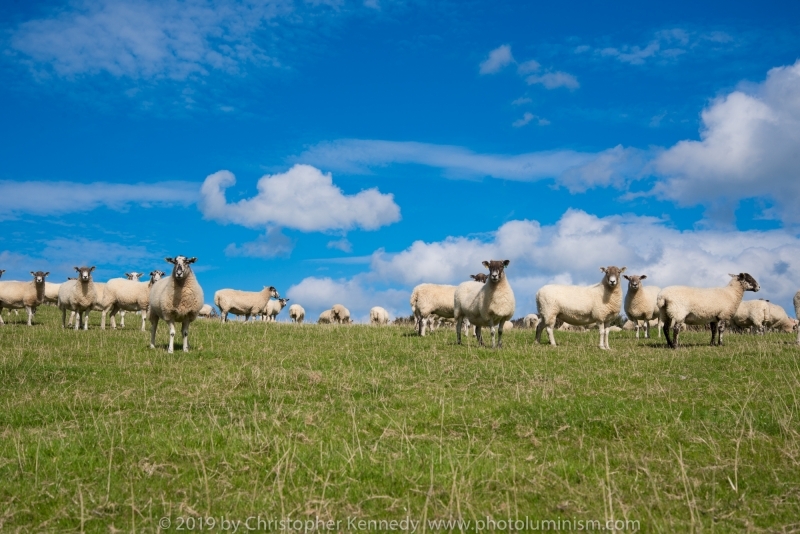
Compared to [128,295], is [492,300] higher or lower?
lower

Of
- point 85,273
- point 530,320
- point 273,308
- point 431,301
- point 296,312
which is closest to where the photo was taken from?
point 85,273

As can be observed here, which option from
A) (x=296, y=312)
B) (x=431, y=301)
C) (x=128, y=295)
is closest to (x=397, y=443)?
(x=431, y=301)

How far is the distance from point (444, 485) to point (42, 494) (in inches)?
200

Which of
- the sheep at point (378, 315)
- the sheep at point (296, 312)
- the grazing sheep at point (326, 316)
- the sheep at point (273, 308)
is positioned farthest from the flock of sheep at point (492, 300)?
the sheep at point (296, 312)

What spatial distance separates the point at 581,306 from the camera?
78.6 ft

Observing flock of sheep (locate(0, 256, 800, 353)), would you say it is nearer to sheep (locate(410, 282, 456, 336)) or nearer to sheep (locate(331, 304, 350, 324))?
sheep (locate(410, 282, 456, 336))

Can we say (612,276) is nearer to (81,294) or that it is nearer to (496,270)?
(496,270)

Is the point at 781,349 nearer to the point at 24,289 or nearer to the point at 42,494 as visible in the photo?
the point at 42,494

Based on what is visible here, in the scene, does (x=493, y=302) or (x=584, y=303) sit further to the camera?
(x=584, y=303)

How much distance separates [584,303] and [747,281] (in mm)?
7809

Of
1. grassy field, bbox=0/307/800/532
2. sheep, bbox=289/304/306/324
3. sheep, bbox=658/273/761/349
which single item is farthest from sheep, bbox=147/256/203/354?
sheep, bbox=289/304/306/324

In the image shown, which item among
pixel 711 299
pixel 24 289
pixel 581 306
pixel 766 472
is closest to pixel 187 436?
pixel 766 472

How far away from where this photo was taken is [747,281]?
26.4m

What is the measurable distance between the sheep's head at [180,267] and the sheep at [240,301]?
2441cm
